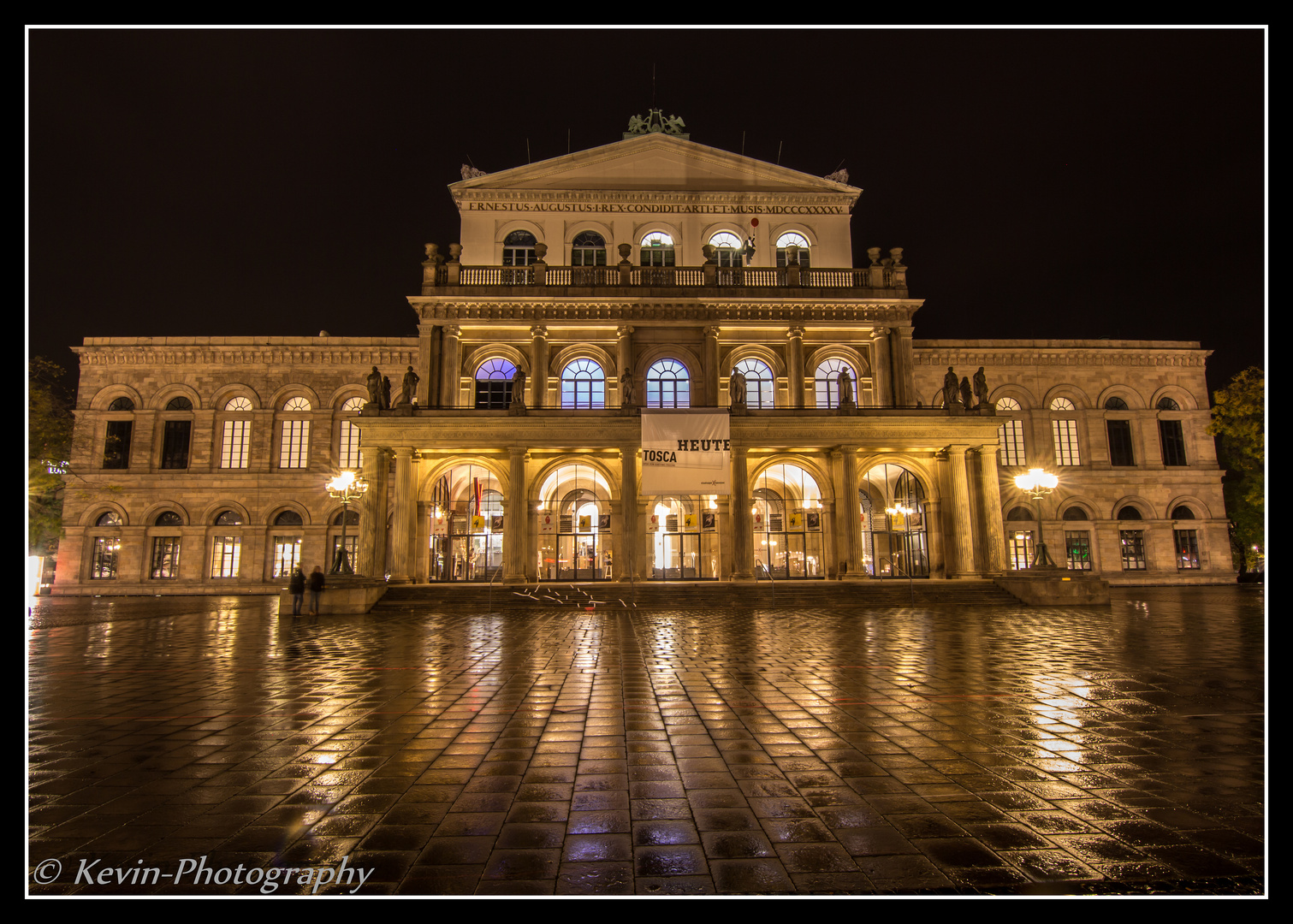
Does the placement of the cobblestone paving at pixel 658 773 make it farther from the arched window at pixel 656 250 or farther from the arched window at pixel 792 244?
the arched window at pixel 792 244

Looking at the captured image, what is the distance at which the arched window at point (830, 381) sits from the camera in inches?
1172

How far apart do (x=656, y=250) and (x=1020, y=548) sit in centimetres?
2159

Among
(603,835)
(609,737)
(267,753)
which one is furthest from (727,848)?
(267,753)

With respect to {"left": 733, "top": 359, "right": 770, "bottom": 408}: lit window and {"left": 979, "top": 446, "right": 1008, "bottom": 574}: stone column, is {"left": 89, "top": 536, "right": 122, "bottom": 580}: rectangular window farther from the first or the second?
{"left": 979, "top": 446, "right": 1008, "bottom": 574}: stone column

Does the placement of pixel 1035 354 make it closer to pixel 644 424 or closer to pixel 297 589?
pixel 644 424

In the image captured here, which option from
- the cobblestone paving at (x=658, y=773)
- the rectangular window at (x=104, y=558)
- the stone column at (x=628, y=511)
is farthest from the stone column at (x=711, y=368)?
Result: the rectangular window at (x=104, y=558)

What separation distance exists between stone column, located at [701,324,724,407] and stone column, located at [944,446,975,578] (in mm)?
9059

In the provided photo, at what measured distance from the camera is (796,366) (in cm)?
2911

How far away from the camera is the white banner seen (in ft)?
73.3

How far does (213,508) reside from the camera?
32.5m

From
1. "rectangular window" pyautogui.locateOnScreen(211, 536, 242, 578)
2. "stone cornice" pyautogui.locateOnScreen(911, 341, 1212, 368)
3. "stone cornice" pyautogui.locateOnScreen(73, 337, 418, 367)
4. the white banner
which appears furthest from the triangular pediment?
"rectangular window" pyautogui.locateOnScreen(211, 536, 242, 578)

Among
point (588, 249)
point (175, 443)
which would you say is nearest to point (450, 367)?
point (588, 249)
